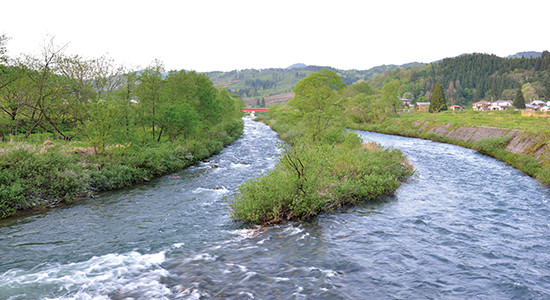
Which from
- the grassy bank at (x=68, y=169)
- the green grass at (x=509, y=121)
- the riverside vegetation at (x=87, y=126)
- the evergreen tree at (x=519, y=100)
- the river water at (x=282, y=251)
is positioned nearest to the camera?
the river water at (x=282, y=251)

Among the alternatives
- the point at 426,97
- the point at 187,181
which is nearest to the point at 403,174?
the point at 187,181

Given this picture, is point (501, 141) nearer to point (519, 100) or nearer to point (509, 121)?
point (509, 121)

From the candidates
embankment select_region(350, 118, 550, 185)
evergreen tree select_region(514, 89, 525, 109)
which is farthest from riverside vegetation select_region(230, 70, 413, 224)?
evergreen tree select_region(514, 89, 525, 109)

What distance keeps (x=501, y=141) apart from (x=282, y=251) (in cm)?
3505

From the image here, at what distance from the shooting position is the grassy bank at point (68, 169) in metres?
16.0

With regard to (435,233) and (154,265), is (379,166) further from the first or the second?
(154,265)

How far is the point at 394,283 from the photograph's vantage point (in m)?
9.37

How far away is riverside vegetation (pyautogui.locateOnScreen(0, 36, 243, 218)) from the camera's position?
17.5 meters

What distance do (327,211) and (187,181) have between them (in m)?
12.2

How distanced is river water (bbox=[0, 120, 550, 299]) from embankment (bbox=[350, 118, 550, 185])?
7.59m

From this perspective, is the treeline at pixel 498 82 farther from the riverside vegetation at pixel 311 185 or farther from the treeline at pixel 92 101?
the treeline at pixel 92 101

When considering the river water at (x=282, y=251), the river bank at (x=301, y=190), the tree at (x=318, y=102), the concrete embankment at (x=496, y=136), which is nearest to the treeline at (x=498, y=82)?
the concrete embankment at (x=496, y=136)

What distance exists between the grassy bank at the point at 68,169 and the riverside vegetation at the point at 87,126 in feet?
0.17

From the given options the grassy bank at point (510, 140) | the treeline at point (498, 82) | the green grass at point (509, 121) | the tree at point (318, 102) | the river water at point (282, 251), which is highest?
the treeline at point (498, 82)
